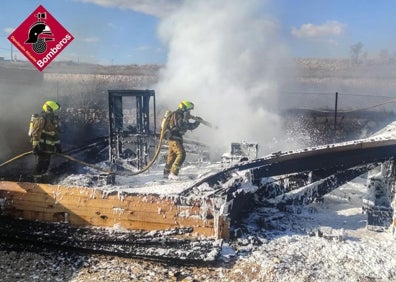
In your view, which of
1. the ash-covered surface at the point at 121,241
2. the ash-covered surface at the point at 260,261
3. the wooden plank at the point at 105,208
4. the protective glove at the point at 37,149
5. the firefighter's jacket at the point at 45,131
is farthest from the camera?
the protective glove at the point at 37,149

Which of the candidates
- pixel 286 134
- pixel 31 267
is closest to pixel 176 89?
pixel 286 134

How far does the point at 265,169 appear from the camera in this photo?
6.17 meters

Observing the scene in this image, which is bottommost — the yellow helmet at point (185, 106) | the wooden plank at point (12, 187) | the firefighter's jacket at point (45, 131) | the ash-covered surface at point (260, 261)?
the ash-covered surface at point (260, 261)

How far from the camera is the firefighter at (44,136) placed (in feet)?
24.3

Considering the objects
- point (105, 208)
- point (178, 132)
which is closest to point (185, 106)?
point (178, 132)

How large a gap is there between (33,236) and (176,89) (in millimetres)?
12274

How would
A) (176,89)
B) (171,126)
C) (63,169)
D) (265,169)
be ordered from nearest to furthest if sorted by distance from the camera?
(265,169) < (171,126) < (63,169) < (176,89)

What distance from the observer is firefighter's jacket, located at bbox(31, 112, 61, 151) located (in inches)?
291

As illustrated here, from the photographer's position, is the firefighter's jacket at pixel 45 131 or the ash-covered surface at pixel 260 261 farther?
the firefighter's jacket at pixel 45 131

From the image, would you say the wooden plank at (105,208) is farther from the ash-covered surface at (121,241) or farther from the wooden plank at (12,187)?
the ash-covered surface at (121,241)

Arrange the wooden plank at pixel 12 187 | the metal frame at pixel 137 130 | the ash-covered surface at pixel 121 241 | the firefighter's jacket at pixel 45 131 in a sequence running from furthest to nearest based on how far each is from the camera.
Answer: the metal frame at pixel 137 130, the firefighter's jacket at pixel 45 131, the wooden plank at pixel 12 187, the ash-covered surface at pixel 121 241

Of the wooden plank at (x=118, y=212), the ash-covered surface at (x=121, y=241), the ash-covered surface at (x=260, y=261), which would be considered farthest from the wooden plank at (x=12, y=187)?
the ash-covered surface at (x=260, y=261)

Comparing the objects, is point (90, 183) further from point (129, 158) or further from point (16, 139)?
point (16, 139)

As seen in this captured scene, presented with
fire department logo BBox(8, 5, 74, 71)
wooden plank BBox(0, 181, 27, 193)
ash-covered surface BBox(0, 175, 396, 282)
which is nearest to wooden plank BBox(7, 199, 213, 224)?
wooden plank BBox(0, 181, 27, 193)
